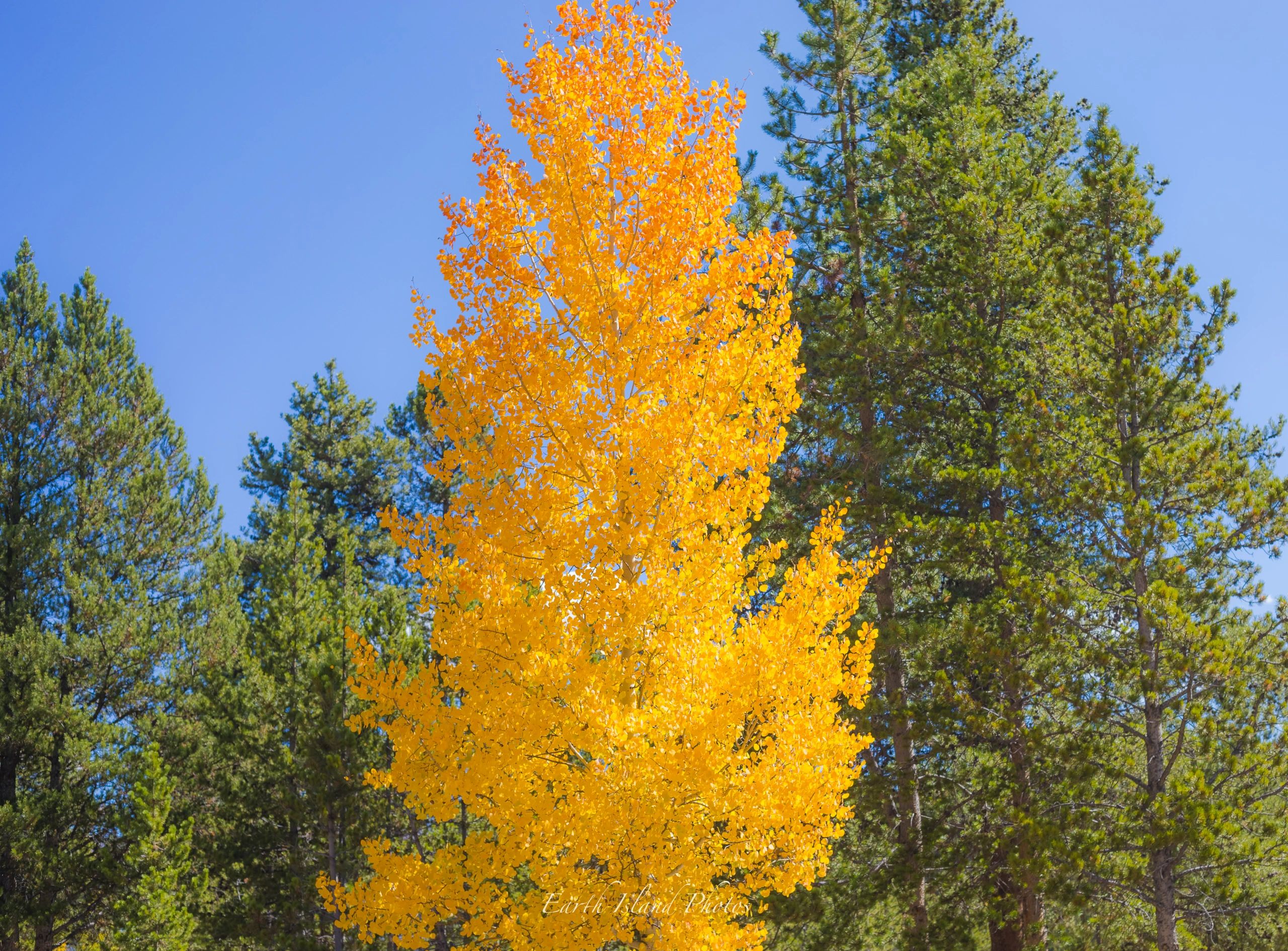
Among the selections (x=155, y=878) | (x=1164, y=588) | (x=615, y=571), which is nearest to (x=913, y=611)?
(x=1164, y=588)

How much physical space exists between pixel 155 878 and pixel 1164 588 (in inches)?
492

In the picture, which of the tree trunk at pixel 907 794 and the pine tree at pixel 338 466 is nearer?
the tree trunk at pixel 907 794

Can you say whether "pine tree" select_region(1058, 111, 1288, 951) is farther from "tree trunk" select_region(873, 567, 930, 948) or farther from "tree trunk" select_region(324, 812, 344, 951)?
"tree trunk" select_region(324, 812, 344, 951)

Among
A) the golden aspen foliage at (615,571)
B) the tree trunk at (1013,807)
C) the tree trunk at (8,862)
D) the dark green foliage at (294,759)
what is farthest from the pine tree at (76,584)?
the tree trunk at (1013,807)

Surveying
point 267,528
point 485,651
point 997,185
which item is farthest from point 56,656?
point 997,185

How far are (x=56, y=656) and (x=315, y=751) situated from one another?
6.11 meters

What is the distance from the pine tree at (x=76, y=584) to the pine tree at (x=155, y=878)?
2.29 ft

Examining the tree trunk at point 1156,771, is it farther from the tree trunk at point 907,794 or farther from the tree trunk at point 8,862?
the tree trunk at point 8,862

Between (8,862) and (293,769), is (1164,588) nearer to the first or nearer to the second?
(293,769)

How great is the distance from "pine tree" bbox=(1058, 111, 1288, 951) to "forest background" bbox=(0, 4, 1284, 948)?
0.16ft

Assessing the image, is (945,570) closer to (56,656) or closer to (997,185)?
(997,185)

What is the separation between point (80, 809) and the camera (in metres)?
16.1

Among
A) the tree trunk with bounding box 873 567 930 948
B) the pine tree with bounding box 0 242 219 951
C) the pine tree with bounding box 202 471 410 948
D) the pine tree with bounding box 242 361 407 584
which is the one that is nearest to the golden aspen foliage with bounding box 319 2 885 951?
the tree trunk with bounding box 873 567 930 948

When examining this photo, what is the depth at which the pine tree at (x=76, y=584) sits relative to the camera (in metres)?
15.9
